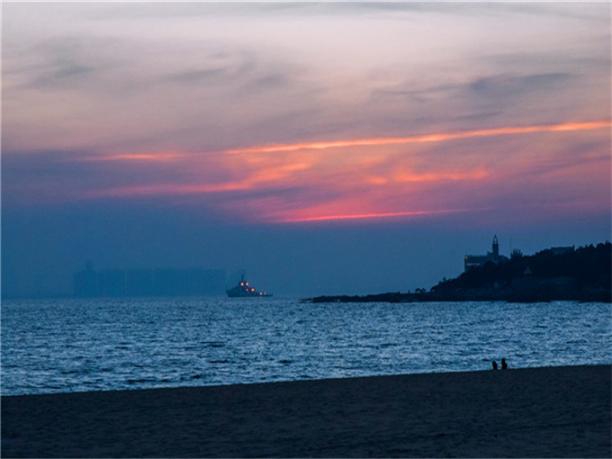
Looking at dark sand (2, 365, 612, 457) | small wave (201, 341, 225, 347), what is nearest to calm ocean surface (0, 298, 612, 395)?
small wave (201, 341, 225, 347)

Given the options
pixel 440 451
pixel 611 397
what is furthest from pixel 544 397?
pixel 440 451

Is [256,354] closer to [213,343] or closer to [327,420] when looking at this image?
[213,343]

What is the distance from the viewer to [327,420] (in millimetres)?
14992

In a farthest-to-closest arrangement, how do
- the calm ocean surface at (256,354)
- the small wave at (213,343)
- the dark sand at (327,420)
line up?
the small wave at (213,343) → the calm ocean surface at (256,354) → the dark sand at (327,420)

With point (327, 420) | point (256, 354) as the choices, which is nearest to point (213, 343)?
point (256, 354)

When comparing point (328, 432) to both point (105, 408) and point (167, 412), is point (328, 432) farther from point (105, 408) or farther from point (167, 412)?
point (105, 408)

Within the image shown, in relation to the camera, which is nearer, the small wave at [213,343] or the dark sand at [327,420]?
the dark sand at [327,420]

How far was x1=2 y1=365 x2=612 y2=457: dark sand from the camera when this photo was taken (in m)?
12.2

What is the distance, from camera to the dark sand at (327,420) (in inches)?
482

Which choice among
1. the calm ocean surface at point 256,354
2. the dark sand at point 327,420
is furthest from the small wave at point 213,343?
the dark sand at point 327,420

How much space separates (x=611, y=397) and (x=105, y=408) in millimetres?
9358

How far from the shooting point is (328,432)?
1373 cm

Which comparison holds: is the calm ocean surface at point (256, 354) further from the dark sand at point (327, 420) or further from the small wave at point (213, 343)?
the dark sand at point (327, 420)

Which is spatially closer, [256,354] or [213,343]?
[256,354]
